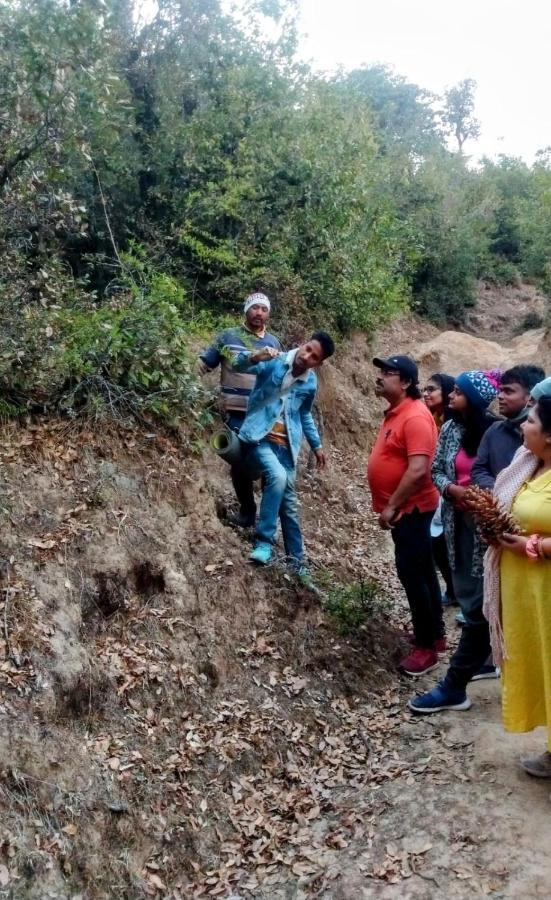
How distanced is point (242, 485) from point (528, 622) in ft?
9.09

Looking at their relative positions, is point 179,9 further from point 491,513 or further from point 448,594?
point 491,513

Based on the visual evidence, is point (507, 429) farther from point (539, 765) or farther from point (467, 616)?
point (539, 765)

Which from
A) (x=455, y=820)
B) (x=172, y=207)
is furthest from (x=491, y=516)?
(x=172, y=207)

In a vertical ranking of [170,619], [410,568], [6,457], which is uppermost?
[6,457]

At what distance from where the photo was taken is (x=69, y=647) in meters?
3.90

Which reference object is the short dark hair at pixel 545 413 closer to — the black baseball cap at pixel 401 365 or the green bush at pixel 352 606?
the black baseball cap at pixel 401 365

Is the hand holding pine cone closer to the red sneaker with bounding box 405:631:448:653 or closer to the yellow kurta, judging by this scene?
the yellow kurta

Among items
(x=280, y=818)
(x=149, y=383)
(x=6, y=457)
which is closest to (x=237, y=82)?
(x=149, y=383)

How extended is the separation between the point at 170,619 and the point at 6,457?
157 centimetres

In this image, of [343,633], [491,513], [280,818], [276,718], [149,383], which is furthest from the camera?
[149,383]

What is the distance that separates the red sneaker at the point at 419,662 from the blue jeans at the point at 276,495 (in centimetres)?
110

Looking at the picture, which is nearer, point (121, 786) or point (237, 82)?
point (121, 786)

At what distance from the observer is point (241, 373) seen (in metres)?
5.73

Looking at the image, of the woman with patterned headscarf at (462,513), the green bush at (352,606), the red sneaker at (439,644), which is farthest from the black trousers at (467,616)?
the green bush at (352,606)
